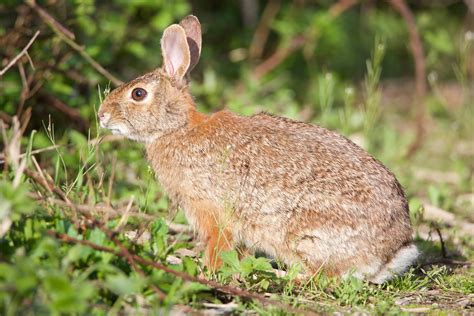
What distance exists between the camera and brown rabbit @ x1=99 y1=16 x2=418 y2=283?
453 centimetres

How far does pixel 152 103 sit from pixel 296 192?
121 centimetres

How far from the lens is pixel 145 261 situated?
3664 mm

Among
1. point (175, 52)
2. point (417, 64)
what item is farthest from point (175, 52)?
point (417, 64)

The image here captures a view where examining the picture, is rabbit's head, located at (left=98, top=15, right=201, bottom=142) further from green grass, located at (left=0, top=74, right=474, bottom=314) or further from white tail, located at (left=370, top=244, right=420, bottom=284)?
white tail, located at (left=370, top=244, right=420, bottom=284)

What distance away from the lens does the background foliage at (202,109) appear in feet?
11.8

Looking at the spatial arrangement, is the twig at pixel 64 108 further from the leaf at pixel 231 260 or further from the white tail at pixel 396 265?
the white tail at pixel 396 265

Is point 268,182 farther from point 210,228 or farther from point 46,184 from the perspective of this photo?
point 46,184

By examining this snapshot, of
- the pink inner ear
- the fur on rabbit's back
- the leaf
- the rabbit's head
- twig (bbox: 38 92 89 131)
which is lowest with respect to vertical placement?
the leaf

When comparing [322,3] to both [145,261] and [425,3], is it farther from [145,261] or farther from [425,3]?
[145,261]

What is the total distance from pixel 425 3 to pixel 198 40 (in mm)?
7272

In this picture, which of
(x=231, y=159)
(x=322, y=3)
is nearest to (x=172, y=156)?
(x=231, y=159)

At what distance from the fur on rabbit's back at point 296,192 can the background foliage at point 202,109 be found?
219 millimetres

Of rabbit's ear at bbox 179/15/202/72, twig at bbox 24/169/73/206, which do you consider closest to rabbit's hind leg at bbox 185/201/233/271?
twig at bbox 24/169/73/206

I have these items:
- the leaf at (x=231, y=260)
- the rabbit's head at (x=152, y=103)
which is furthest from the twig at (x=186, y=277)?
the rabbit's head at (x=152, y=103)
